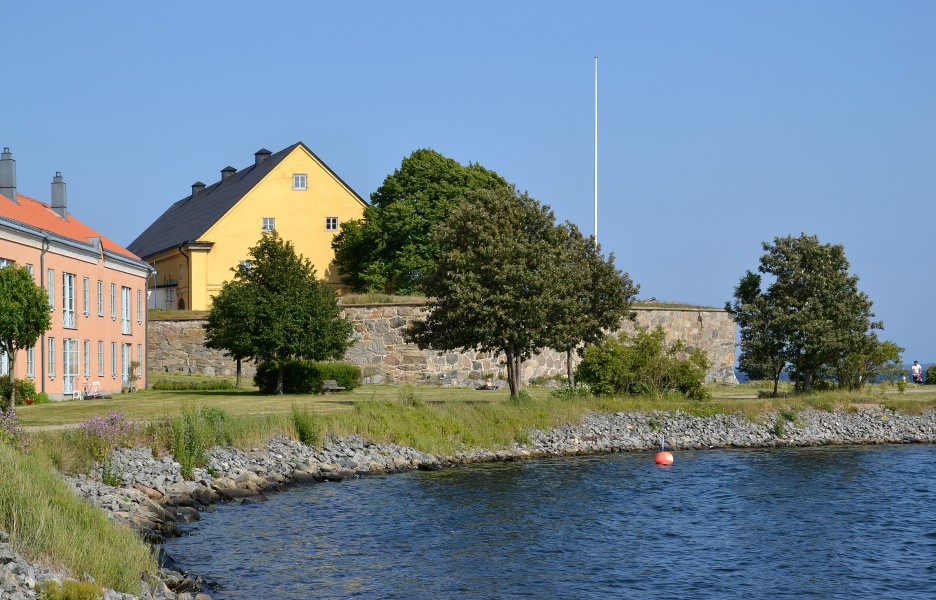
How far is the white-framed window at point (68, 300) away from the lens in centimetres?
3912

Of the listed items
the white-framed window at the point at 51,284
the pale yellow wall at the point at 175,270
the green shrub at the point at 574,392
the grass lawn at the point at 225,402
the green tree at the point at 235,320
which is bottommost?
the grass lawn at the point at 225,402

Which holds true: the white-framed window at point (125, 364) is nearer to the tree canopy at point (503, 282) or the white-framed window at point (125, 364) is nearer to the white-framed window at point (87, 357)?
the white-framed window at point (87, 357)

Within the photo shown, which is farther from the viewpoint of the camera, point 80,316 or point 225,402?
point 80,316

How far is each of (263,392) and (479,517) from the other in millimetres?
22068

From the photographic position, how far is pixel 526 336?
1280 inches

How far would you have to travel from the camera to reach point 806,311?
37.1 meters

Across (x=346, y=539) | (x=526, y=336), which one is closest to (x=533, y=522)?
(x=346, y=539)

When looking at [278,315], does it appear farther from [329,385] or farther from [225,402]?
[225,402]

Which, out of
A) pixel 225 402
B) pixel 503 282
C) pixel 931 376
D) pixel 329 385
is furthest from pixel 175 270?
pixel 931 376

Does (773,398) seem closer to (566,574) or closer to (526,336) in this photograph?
(526,336)

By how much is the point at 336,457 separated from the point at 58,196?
2675 centimetres

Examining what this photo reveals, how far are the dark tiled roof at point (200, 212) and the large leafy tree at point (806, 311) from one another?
29.8m

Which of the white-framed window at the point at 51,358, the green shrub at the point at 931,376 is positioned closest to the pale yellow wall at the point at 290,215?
the white-framed window at the point at 51,358

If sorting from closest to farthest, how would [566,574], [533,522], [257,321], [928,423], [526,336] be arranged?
[566,574] → [533,522] → [526,336] → [928,423] → [257,321]
